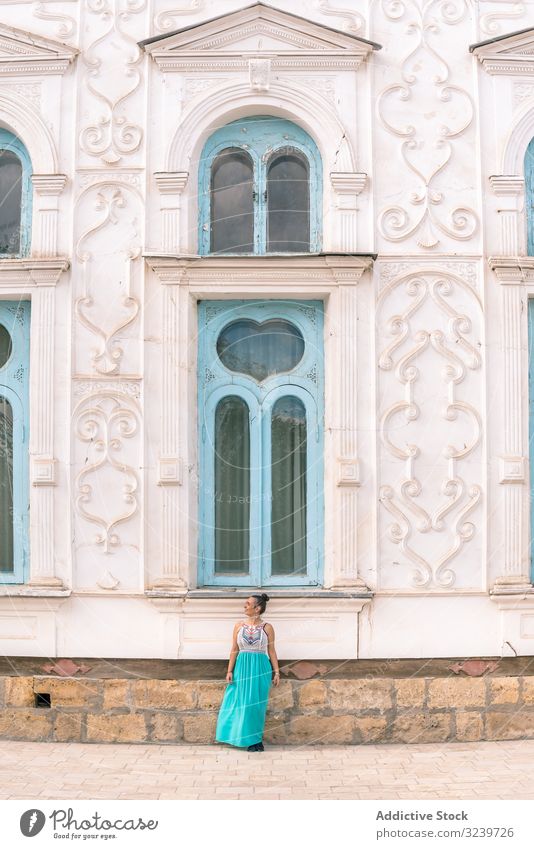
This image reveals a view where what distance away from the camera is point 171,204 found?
29.1 feet

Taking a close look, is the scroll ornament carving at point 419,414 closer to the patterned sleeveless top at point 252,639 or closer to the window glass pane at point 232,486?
the window glass pane at point 232,486

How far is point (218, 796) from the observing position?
7.15 meters

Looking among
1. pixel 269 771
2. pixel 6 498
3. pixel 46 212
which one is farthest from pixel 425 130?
pixel 269 771

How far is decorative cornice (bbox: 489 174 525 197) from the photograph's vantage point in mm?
8836

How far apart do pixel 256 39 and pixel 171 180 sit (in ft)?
4.59

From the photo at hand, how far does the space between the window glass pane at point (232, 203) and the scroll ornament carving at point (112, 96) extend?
0.75 meters

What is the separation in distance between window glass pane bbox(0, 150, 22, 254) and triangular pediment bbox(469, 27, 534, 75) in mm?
3981

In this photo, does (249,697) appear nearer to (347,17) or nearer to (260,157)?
(260,157)

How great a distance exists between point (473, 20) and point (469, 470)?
12.4ft

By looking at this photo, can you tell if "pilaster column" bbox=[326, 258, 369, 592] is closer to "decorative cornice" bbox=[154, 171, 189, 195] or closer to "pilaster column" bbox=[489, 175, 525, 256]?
"pilaster column" bbox=[489, 175, 525, 256]

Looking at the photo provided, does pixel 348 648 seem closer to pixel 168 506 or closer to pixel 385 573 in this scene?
pixel 385 573

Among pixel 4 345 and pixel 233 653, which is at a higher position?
pixel 4 345
